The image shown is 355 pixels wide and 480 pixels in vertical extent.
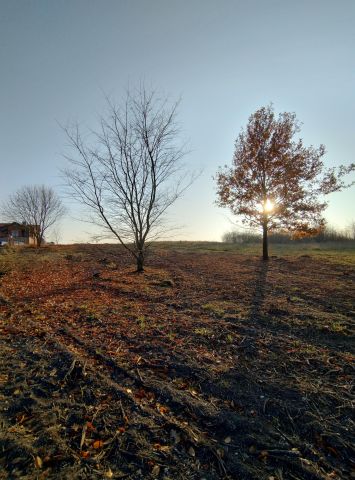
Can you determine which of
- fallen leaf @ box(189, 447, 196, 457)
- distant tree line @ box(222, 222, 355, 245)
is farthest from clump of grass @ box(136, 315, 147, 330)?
distant tree line @ box(222, 222, 355, 245)

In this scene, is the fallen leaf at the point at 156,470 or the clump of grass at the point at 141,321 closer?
the fallen leaf at the point at 156,470

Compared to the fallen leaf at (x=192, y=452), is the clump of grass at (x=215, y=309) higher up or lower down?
higher up

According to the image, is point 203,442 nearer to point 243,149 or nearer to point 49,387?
point 49,387

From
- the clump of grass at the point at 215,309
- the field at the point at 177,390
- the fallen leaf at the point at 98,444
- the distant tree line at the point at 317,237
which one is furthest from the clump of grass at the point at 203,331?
the distant tree line at the point at 317,237

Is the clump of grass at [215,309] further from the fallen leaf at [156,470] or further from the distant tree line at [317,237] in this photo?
the distant tree line at [317,237]

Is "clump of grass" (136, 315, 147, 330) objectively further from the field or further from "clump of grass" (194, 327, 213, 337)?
"clump of grass" (194, 327, 213, 337)

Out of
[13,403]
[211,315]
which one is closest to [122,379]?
[13,403]

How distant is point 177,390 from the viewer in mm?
2764

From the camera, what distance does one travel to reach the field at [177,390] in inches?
75.9

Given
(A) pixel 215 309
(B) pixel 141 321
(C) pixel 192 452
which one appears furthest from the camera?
(A) pixel 215 309

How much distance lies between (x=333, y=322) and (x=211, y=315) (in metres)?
2.14

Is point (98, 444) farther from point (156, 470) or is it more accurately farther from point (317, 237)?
point (317, 237)

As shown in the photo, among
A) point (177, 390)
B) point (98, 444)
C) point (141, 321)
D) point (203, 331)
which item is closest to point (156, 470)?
point (98, 444)

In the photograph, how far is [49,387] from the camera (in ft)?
9.02
